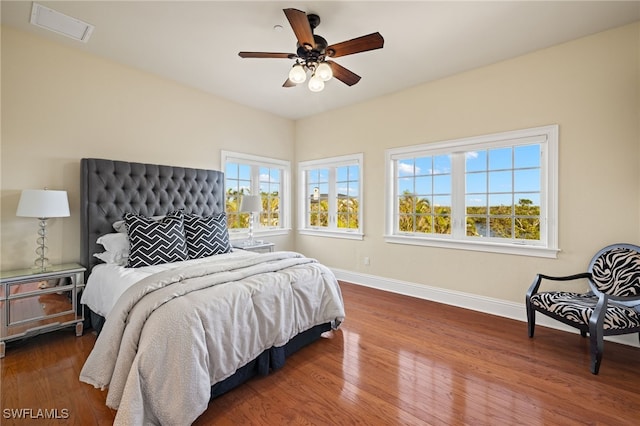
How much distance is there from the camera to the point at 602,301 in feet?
7.25

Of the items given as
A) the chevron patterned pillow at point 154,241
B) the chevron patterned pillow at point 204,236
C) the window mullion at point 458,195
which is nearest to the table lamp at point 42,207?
the chevron patterned pillow at point 154,241

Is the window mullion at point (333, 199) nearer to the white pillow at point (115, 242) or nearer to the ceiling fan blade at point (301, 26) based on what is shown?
the ceiling fan blade at point (301, 26)

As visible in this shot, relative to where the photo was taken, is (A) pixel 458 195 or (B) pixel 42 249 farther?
(A) pixel 458 195

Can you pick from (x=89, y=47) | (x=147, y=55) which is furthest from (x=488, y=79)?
(x=89, y=47)

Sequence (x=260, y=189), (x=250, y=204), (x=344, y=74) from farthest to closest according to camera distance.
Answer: (x=260, y=189), (x=250, y=204), (x=344, y=74)

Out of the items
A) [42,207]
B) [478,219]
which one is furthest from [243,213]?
[478,219]

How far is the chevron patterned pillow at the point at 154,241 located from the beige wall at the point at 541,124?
2650mm

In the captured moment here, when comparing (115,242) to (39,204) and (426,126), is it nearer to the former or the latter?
(39,204)

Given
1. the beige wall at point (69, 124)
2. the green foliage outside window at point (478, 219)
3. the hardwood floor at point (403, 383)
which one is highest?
the beige wall at point (69, 124)

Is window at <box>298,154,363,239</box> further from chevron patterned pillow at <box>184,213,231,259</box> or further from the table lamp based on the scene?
the table lamp

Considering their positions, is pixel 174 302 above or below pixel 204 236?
below

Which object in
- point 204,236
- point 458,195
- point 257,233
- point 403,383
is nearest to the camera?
point 403,383

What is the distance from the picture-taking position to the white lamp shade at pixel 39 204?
2441 millimetres

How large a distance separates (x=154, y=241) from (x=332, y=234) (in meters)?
2.75
